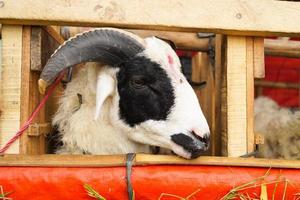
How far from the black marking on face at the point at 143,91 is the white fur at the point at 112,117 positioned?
3 cm

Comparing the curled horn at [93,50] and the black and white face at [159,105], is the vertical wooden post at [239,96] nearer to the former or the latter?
the black and white face at [159,105]

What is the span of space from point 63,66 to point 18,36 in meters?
0.26

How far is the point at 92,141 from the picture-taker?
6.19 ft

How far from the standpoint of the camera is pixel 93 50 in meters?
1.68

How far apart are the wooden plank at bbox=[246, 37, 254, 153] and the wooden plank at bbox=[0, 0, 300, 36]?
69 mm

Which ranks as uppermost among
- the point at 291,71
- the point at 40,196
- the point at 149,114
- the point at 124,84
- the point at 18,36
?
the point at 291,71

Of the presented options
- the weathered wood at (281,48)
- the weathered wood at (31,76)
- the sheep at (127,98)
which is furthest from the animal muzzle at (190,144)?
the weathered wood at (281,48)

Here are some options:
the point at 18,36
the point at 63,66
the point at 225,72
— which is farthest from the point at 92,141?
the point at 225,72

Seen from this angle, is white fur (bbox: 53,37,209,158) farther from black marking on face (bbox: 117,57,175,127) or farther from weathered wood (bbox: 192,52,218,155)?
weathered wood (bbox: 192,52,218,155)

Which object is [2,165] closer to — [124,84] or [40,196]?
[40,196]

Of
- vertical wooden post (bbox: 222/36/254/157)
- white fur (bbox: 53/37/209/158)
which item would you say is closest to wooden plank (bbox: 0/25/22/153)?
white fur (bbox: 53/37/209/158)

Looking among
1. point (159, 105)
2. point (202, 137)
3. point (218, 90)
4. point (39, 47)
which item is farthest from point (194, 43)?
point (39, 47)

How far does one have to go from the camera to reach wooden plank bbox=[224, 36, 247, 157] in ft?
5.51

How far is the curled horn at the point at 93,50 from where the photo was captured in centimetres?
157
